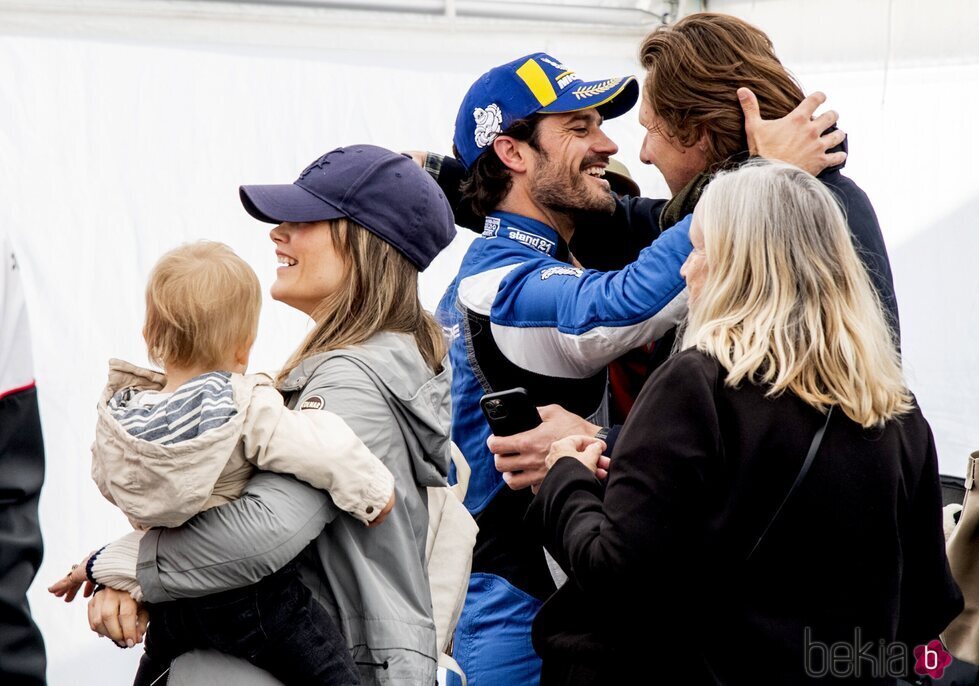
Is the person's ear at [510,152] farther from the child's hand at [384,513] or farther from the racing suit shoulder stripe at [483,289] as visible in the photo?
the child's hand at [384,513]

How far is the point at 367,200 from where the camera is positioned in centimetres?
197

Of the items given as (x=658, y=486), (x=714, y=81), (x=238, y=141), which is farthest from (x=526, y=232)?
(x=238, y=141)

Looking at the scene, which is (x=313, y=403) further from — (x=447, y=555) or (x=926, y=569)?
(x=926, y=569)

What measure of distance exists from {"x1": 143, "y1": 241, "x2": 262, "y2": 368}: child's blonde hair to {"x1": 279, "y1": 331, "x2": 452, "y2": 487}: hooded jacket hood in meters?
0.18

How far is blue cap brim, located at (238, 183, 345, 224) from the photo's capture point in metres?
1.93

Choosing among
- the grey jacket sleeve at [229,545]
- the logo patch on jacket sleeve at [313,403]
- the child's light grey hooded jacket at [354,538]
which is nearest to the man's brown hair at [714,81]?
the child's light grey hooded jacket at [354,538]

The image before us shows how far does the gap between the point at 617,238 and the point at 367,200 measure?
0.79m

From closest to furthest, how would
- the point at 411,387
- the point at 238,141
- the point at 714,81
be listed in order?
the point at 411,387 < the point at 714,81 < the point at 238,141

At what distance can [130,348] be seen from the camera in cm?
337

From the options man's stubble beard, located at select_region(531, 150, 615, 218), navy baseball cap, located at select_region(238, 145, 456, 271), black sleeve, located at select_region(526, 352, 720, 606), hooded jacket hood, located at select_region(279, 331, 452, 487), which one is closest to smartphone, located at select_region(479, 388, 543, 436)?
hooded jacket hood, located at select_region(279, 331, 452, 487)

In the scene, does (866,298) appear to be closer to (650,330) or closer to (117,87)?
(650,330)

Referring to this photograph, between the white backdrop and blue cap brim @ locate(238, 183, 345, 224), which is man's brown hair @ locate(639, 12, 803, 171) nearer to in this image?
blue cap brim @ locate(238, 183, 345, 224)

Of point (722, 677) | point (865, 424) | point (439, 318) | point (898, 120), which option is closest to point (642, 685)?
point (722, 677)

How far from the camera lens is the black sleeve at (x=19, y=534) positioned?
203 cm
